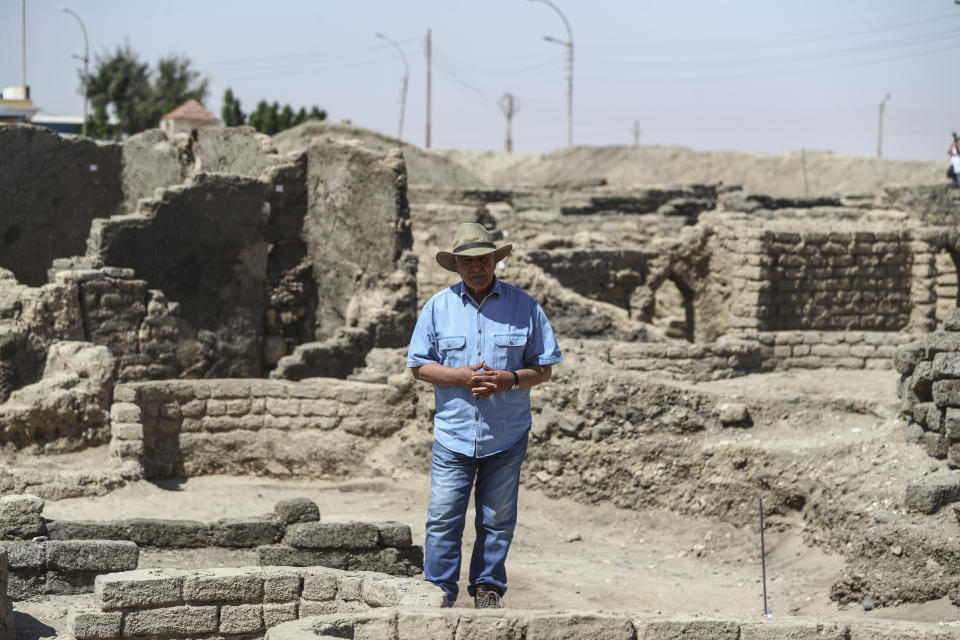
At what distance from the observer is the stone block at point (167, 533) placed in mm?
7008

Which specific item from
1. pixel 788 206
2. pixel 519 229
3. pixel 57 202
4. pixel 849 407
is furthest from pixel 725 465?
pixel 788 206

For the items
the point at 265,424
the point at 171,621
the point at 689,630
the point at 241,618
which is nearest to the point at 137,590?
the point at 171,621

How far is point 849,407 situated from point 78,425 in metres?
6.26

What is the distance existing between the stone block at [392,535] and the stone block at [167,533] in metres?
1.08

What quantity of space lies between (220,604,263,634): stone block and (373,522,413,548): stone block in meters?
1.38

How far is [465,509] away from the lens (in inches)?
223

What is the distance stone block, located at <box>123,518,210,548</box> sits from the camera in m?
7.01

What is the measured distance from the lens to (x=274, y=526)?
714 cm

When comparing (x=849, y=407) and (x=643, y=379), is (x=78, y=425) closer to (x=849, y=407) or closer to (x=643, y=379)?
(x=643, y=379)

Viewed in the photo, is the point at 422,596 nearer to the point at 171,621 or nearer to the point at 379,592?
the point at 379,592

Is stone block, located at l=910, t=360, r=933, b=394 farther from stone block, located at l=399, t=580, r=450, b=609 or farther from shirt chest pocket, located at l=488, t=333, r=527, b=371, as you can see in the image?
stone block, located at l=399, t=580, r=450, b=609

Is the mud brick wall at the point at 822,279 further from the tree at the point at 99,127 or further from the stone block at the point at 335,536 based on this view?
the tree at the point at 99,127

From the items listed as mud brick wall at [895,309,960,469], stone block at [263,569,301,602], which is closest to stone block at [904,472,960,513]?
mud brick wall at [895,309,960,469]

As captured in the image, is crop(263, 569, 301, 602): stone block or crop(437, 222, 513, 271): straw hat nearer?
crop(263, 569, 301, 602): stone block
